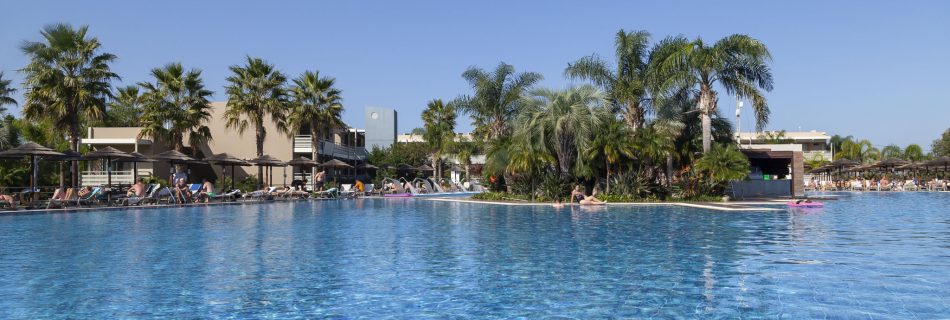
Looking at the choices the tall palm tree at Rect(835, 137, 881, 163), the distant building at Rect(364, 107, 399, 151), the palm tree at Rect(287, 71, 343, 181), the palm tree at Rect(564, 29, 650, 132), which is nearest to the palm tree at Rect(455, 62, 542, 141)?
the palm tree at Rect(564, 29, 650, 132)

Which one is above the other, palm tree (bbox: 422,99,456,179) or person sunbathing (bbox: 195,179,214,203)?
palm tree (bbox: 422,99,456,179)

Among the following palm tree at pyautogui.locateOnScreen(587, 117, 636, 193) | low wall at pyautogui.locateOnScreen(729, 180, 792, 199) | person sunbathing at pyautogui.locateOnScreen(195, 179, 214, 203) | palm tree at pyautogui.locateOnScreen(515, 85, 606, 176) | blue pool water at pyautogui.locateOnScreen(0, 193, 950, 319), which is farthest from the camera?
low wall at pyautogui.locateOnScreen(729, 180, 792, 199)

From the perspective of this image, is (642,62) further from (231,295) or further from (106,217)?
(231,295)

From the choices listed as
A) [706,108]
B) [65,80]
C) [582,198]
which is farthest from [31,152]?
[706,108]

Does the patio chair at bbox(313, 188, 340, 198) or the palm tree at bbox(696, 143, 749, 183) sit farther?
the patio chair at bbox(313, 188, 340, 198)

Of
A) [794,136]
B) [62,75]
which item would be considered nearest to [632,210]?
[62,75]

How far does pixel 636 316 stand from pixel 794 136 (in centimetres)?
8458

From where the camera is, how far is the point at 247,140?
42.9 m

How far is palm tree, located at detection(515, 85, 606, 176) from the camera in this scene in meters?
26.7

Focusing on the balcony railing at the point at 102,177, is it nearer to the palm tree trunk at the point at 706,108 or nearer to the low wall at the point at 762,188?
the palm tree trunk at the point at 706,108

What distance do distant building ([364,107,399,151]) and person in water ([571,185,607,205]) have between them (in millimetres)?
41187

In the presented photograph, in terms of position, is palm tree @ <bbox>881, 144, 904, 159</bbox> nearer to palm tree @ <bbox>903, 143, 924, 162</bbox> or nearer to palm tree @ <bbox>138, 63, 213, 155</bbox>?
palm tree @ <bbox>903, 143, 924, 162</bbox>

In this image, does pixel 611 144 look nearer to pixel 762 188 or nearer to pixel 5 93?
pixel 762 188

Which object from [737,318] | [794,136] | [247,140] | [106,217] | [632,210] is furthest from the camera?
[794,136]
